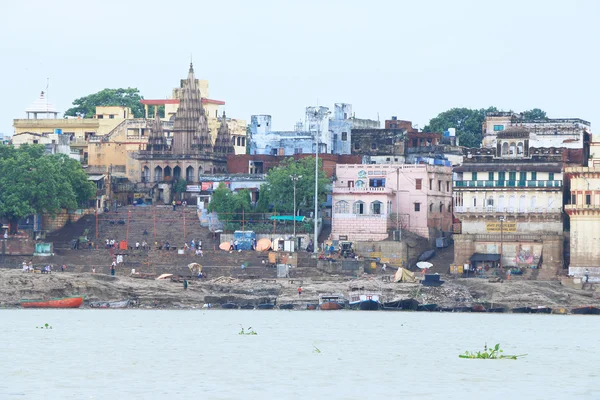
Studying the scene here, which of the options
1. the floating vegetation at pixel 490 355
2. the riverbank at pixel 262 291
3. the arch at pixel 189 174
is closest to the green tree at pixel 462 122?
the arch at pixel 189 174

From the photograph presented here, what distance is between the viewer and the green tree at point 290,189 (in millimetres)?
108438

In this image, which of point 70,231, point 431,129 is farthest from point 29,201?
point 431,129

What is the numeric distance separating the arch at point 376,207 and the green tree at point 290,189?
3.55 m

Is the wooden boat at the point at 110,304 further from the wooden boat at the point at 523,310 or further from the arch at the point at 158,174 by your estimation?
the arch at the point at 158,174

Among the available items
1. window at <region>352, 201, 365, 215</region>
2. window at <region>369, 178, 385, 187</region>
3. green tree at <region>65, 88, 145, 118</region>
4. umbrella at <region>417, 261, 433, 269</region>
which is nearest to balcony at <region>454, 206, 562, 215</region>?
umbrella at <region>417, 261, 433, 269</region>

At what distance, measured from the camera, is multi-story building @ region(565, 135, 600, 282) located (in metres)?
98.1

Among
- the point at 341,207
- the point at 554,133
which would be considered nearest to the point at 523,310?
the point at 341,207

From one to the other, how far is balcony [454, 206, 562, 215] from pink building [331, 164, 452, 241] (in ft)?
15.1

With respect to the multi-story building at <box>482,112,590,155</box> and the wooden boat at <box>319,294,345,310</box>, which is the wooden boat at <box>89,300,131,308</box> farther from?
the multi-story building at <box>482,112,590,155</box>

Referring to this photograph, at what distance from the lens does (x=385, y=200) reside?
107 meters

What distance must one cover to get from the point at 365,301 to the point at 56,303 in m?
16.7

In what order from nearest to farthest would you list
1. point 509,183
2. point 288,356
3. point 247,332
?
point 288,356, point 247,332, point 509,183

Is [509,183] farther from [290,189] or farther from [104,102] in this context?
[104,102]

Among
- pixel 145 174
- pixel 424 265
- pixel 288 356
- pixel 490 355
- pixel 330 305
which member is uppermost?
pixel 145 174
